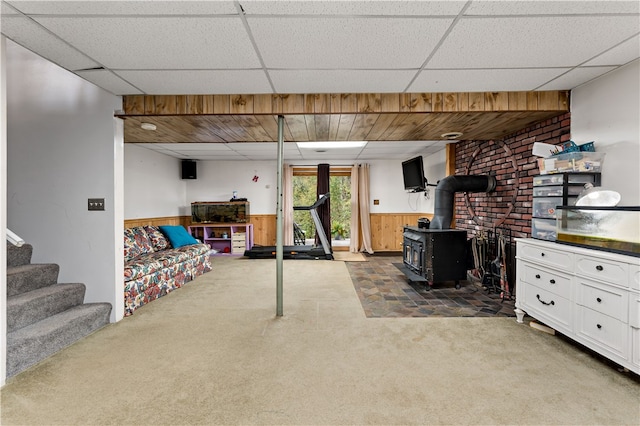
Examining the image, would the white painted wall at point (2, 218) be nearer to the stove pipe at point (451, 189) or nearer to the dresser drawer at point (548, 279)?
the dresser drawer at point (548, 279)

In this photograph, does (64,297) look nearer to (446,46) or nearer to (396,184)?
(446,46)

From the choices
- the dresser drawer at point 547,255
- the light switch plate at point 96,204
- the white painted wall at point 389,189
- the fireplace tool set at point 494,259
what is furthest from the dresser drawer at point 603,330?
the white painted wall at point 389,189

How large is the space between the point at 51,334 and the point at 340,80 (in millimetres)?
2999

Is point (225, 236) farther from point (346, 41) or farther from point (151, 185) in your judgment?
point (346, 41)

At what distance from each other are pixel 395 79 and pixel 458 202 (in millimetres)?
3119

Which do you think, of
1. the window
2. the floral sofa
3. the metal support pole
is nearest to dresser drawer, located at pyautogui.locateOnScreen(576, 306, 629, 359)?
the metal support pole

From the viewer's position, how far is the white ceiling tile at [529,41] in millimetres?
1698

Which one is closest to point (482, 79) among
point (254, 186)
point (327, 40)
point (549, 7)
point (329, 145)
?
point (549, 7)

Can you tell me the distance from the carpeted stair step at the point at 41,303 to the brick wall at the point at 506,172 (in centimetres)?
471

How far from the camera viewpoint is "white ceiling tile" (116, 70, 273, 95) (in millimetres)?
2363

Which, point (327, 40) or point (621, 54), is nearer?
point (327, 40)

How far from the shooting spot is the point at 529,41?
1.89m

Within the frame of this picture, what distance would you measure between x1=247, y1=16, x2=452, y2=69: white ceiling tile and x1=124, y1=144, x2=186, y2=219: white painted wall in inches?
159

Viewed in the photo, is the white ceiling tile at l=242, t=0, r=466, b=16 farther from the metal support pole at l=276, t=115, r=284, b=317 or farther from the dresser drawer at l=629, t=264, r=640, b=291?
the dresser drawer at l=629, t=264, r=640, b=291
